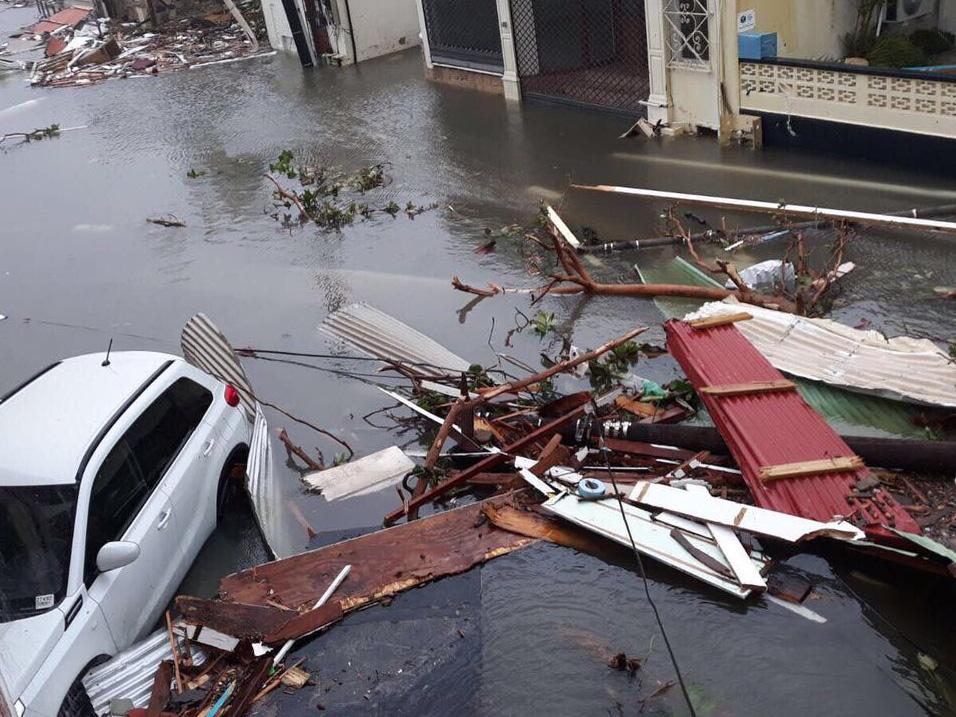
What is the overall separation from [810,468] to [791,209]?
20.8ft

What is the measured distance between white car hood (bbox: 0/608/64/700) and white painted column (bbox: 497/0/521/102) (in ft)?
54.6

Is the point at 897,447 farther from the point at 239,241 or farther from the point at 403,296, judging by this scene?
the point at 239,241

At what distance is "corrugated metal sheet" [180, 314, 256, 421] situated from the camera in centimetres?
939

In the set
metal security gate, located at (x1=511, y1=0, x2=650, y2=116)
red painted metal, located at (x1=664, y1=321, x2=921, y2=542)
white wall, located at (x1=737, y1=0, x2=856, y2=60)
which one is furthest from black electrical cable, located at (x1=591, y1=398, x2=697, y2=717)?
metal security gate, located at (x1=511, y1=0, x2=650, y2=116)

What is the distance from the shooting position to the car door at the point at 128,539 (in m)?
5.79

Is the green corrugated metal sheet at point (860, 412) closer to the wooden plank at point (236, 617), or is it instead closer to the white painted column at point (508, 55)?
the wooden plank at point (236, 617)

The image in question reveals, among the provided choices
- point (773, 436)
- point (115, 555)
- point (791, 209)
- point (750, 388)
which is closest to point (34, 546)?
point (115, 555)

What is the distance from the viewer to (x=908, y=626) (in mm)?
5457

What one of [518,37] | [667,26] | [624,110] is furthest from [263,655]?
[518,37]

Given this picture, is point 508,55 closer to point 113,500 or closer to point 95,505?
point 113,500

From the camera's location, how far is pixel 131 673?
5691 millimetres

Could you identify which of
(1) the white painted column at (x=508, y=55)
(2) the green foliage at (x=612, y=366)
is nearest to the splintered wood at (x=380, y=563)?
(2) the green foliage at (x=612, y=366)

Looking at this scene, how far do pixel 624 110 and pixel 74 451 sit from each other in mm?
13744

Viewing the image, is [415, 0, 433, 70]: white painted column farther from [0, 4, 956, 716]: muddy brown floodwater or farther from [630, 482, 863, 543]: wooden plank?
[630, 482, 863, 543]: wooden plank
